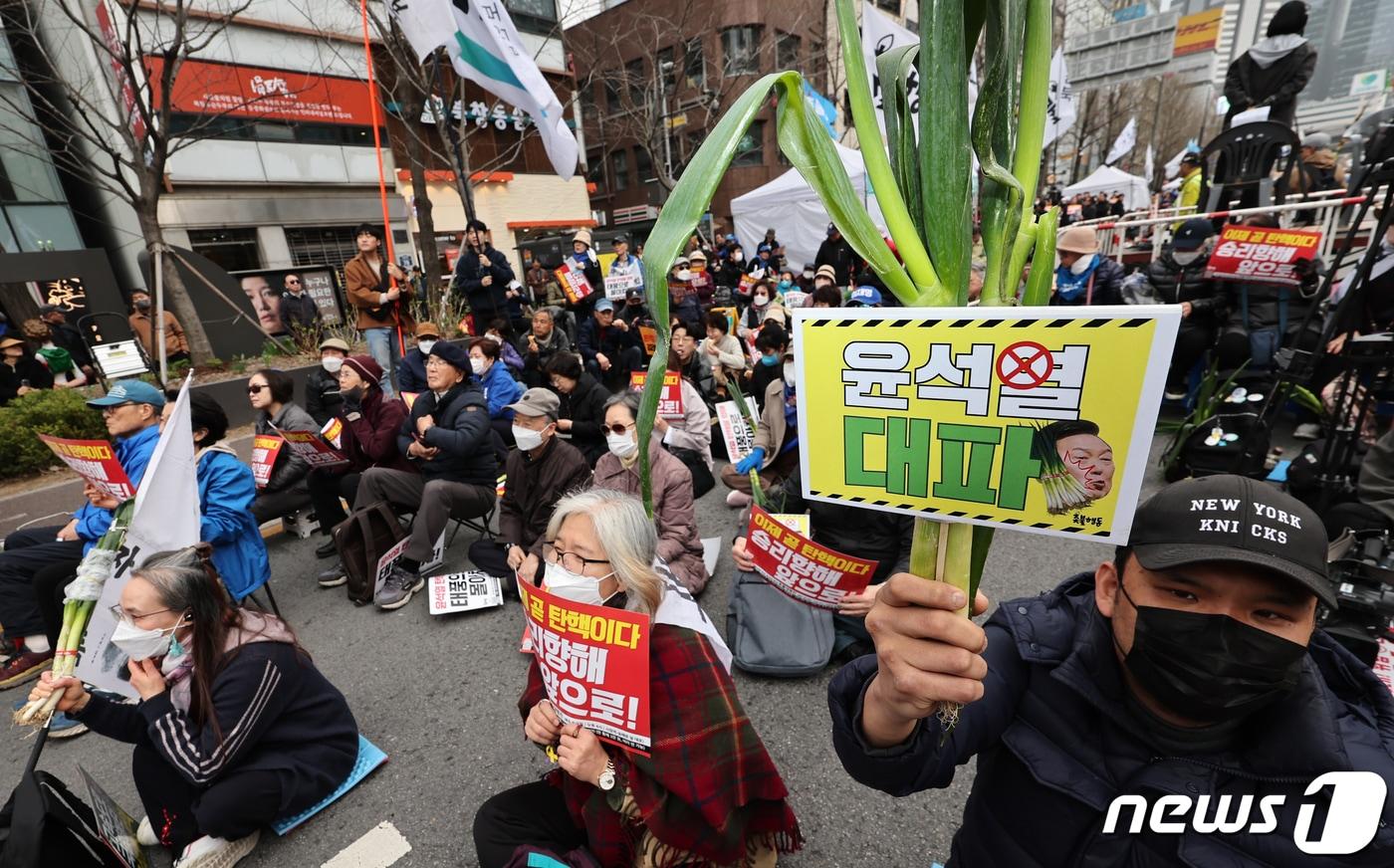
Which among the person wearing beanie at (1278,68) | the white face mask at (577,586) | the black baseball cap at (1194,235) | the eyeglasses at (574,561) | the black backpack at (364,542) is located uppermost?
the person wearing beanie at (1278,68)

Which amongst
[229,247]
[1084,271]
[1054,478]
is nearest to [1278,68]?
[1084,271]

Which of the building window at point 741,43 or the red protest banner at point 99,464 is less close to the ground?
the building window at point 741,43

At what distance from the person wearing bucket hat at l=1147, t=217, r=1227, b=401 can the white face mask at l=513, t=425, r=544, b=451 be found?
5.10m

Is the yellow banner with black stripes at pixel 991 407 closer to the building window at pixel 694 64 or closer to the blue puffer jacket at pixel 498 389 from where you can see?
the blue puffer jacket at pixel 498 389

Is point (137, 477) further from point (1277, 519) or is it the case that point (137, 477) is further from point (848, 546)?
point (1277, 519)

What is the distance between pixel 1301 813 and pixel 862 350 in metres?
1.13

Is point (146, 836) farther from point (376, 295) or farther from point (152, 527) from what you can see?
point (376, 295)

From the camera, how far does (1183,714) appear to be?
1105mm

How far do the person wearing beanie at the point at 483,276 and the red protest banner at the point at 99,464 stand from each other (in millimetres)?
4977

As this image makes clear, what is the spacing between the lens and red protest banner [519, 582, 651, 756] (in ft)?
4.76

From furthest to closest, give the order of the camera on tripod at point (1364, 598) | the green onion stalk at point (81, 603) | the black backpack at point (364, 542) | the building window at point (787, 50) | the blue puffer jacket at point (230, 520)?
the building window at point (787, 50)
the black backpack at point (364, 542)
the blue puffer jacket at point (230, 520)
the green onion stalk at point (81, 603)
the camera on tripod at point (1364, 598)

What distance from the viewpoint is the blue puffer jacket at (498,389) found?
197 inches

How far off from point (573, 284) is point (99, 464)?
605 centimetres

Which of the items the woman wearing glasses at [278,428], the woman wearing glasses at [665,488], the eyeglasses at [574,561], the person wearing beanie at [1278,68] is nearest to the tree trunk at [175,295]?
the woman wearing glasses at [278,428]
